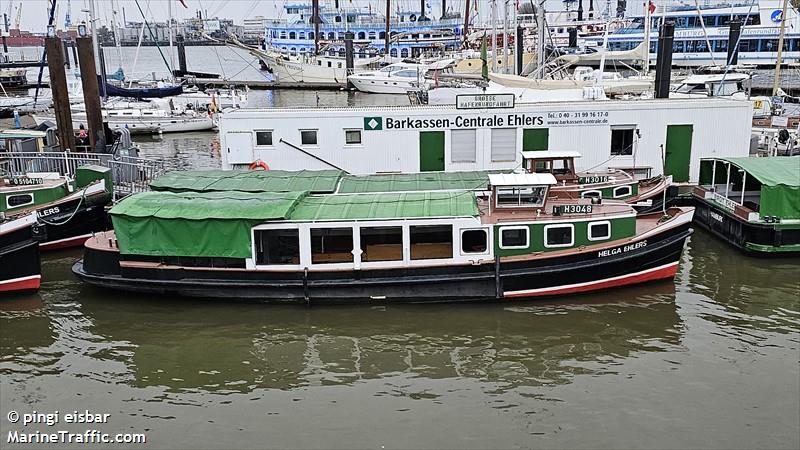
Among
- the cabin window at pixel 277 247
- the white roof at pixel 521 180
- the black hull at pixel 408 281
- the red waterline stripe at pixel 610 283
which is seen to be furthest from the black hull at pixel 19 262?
the red waterline stripe at pixel 610 283

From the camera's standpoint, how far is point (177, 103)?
2142 inches

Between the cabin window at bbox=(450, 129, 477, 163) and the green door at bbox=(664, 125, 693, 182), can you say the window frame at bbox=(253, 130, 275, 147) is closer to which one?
the cabin window at bbox=(450, 129, 477, 163)

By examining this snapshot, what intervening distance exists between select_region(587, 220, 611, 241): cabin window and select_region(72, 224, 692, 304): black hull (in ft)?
1.33

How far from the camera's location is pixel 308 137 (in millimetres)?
25578

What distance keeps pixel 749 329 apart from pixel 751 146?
14.6 m

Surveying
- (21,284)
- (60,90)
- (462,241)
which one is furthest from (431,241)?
(60,90)

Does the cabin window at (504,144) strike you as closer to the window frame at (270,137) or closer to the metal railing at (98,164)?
the window frame at (270,137)

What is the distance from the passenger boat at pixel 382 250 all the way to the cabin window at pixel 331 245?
0.13 ft

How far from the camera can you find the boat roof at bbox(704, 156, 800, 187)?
19.9m

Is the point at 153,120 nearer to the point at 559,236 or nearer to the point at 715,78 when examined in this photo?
the point at 715,78

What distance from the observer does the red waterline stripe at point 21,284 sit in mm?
17844

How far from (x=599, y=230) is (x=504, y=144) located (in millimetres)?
8607

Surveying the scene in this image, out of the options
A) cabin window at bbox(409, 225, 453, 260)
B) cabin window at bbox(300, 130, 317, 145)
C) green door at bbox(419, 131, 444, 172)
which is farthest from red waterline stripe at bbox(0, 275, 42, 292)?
green door at bbox(419, 131, 444, 172)

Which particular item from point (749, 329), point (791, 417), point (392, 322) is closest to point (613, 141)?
point (749, 329)
